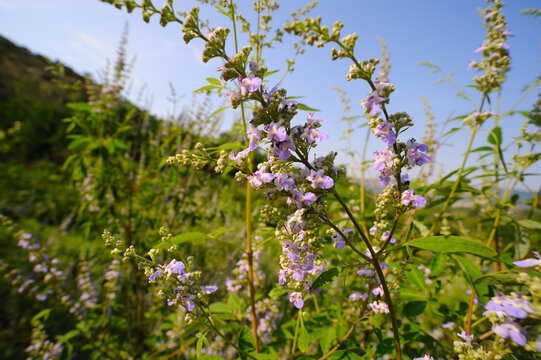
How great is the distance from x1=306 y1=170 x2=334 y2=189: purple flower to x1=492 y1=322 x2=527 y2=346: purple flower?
0.85 metres

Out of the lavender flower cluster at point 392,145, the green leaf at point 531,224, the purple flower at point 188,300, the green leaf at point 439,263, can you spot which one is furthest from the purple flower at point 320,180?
the green leaf at point 531,224

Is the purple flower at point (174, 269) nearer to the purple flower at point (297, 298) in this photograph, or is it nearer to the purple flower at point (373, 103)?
the purple flower at point (297, 298)

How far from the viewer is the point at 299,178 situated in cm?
127

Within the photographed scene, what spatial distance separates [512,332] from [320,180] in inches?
37.8

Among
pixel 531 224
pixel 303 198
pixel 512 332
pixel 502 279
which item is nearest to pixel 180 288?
pixel 303 198

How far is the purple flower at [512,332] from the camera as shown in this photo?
947 millimetres

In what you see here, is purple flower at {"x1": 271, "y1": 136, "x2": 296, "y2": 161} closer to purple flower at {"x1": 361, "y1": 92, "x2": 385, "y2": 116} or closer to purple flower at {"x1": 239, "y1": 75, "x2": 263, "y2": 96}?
purple flower at {"x1": 239, "y1": 75, "x2": 263, "y2": 96}

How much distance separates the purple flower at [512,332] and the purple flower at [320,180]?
848mm

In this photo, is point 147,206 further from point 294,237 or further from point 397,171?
point 397,171

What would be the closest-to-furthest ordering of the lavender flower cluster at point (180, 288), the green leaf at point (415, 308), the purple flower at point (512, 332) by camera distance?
the purple flower at point (512, 332), the lavender flower cluster at point (180, 288), the green leaf at point (415, 308)

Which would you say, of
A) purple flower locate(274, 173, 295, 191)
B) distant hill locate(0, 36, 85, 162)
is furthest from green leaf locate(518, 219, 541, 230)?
distant hill locate(0, 36, 85, 162)

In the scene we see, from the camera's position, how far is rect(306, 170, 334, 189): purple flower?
1.16 m

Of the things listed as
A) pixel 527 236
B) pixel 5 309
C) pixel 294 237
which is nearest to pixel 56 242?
pixel 5 309

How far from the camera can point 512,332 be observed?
3.22ft
